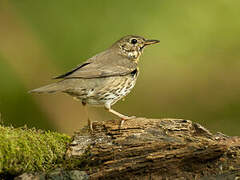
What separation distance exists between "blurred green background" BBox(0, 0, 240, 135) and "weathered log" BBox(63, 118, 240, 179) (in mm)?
2593

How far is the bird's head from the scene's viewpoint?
7.11 m

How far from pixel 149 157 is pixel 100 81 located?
68.6 inches

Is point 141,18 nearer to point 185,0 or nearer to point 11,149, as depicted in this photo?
point 185,0

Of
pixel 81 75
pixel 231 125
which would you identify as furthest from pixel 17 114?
pixel 231 125

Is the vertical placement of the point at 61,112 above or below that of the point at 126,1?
below

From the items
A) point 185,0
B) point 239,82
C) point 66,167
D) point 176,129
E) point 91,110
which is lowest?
point 66,167

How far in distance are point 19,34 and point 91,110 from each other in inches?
70.7

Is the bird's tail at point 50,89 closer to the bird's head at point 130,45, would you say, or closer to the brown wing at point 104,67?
the brown wing at point 104,67

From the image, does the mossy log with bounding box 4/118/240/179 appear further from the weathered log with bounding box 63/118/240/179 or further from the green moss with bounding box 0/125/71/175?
the green moss with bounding box 0/125/71/175

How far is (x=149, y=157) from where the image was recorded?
470cm

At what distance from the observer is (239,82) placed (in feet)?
26.6

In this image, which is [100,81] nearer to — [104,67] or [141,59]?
[104,67]

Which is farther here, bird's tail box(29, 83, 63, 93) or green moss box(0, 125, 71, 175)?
bird's tail box(29, 83, 63, 93)

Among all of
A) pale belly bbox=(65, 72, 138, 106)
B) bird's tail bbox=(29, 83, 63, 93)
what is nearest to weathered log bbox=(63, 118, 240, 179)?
bird's tail bbox=(29, 83, 63, 93)
